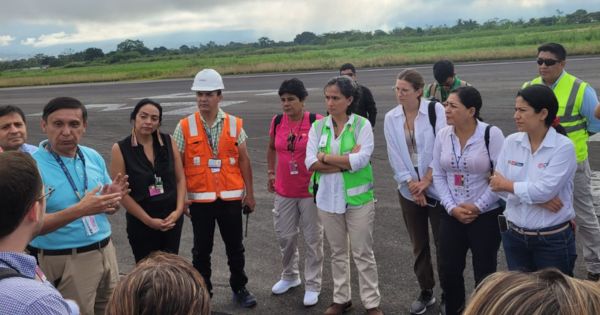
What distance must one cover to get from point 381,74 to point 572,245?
77.7ft

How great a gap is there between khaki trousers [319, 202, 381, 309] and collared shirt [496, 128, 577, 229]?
1276 mm

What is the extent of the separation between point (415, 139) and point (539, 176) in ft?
4.34

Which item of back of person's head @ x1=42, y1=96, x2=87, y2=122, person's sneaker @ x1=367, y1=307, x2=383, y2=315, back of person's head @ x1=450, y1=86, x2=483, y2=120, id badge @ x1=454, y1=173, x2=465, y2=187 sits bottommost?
person's sneaker @ x1=367, y1=307, x2=383, y2=315

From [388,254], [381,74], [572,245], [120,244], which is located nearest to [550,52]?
[572,245]

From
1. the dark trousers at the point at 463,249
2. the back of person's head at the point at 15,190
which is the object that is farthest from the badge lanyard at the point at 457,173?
the back of person's head at the point at 15,190

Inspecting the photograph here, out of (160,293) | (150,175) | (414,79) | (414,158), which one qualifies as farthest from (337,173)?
(160,293)

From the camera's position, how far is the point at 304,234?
5562 mm

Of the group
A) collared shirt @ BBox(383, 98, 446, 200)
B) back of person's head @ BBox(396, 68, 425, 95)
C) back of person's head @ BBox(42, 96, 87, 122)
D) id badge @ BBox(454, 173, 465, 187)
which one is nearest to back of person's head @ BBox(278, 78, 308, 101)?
collared shirt @ BBox(383, 98, 446, 200)

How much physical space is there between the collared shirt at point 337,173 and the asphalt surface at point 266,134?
103 centimetres

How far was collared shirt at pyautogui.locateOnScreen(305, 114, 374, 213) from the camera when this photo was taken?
4.90 metres

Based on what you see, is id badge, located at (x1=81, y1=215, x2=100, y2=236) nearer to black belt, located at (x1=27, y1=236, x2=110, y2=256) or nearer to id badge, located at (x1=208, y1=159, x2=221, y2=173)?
black belt, located at (x1=27, y1=236, x2=110, y2=256)

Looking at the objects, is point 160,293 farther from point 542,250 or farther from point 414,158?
point 414,158

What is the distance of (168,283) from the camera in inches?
79.5

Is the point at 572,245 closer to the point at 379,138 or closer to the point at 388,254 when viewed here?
the point at 388,254
